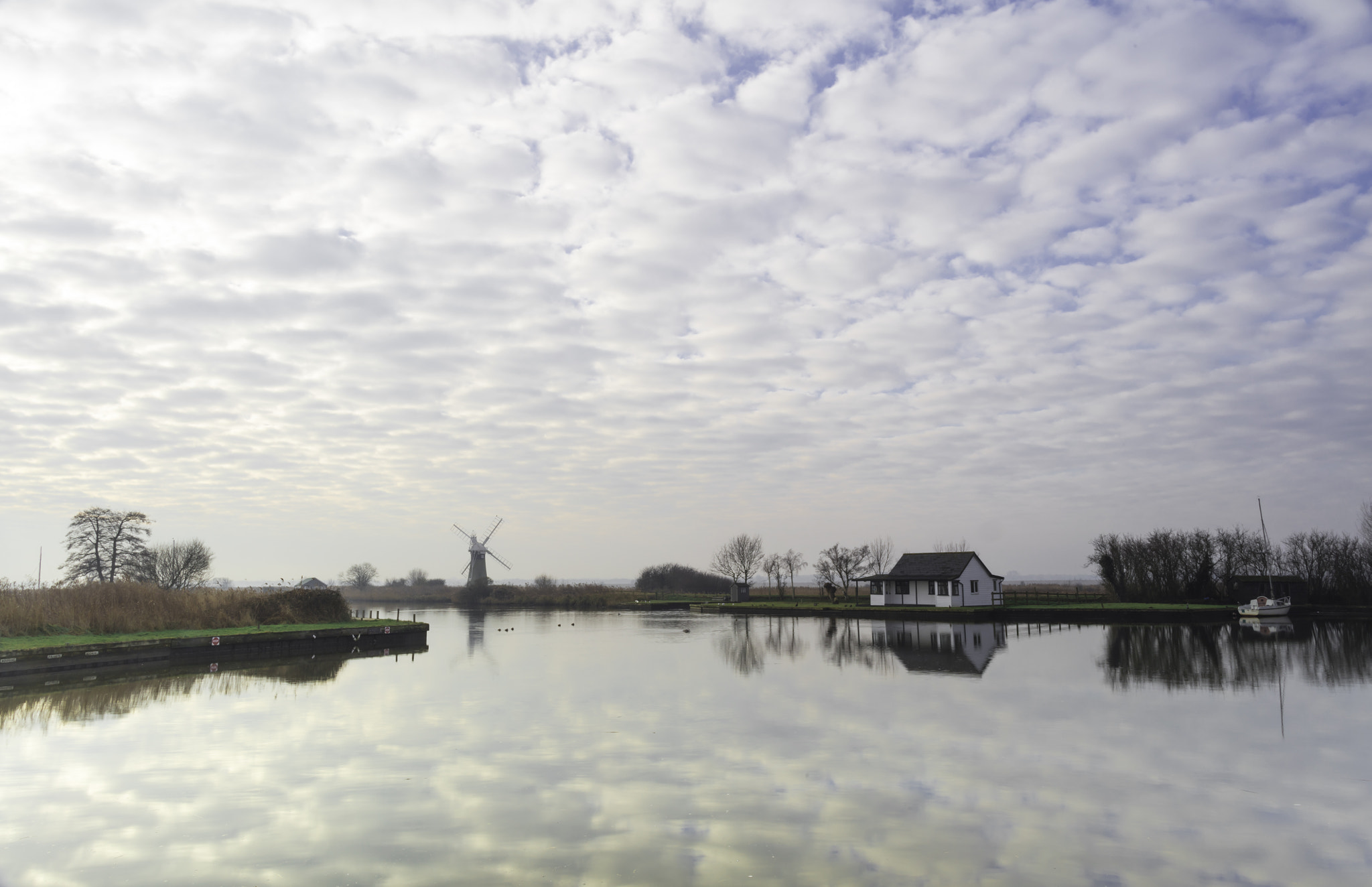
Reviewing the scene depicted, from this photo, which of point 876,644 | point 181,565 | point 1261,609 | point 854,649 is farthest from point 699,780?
point 181,565

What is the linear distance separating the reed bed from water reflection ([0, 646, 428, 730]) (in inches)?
173

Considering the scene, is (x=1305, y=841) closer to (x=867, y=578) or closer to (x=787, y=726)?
(x=787, y=726)

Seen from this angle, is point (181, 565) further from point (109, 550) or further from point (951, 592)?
point (951, 592)

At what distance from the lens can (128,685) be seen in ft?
73.4

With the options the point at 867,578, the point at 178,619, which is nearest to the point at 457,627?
the point at 178,619

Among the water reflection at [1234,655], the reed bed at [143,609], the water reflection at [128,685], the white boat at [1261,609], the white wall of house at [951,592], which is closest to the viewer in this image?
the water reflection at [128,685]

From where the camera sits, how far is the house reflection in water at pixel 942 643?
1057 inches

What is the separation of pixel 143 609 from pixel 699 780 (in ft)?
96.4

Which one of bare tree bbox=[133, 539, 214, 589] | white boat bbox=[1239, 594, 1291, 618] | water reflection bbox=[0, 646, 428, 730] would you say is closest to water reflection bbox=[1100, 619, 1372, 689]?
white boat bbox=[1239, 594, 1291, 618]

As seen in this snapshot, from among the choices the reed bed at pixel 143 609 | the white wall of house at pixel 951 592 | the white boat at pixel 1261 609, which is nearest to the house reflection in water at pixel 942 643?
the white wall of house at pixel 951 592

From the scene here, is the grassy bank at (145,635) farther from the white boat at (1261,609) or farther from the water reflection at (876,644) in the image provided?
the white boat at (1261,609)

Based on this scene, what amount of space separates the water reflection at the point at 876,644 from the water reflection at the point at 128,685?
47.4ft

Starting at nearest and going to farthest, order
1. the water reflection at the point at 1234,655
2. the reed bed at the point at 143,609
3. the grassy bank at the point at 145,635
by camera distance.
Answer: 1. the water reflection at the point at 1234,655
2. the grassy bank at the point at 145,635
3. the reed bed at the point at 143,609

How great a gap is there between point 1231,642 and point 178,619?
4371cm
